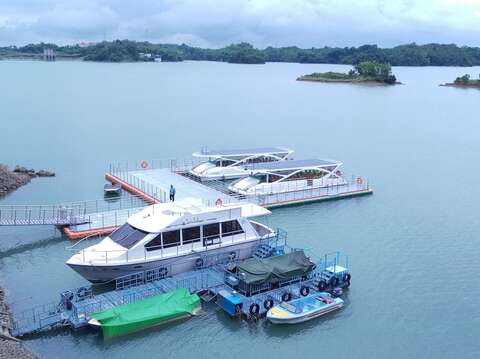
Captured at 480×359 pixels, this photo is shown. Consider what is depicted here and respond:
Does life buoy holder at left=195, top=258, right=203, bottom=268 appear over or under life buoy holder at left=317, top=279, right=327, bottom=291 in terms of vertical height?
over

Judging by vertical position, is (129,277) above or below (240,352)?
above

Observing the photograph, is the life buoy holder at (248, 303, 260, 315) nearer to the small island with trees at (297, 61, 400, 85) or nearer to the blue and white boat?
the blue and white boat

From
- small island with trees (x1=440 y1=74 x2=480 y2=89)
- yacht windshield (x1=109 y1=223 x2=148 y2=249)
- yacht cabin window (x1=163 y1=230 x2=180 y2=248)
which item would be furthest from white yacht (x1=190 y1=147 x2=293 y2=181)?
small island with trees (x1=440 y1=74 x2=480 y2=89)

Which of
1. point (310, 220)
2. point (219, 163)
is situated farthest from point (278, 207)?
point (219, 163)

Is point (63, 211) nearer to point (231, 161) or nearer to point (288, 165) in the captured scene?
point (288, 165)

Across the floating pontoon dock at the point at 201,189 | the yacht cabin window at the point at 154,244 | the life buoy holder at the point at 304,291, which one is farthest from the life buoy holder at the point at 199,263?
the floating pontoon dock at the point at 201,189

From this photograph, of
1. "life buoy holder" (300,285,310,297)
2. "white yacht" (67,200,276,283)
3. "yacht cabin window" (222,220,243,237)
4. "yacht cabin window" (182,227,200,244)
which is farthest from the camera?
"yacht cabin window" (222,220,243,237)

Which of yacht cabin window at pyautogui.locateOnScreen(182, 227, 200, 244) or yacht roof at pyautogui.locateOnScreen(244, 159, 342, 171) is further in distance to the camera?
yacht roof at pyautogui.locateOnScreen(244, 159, 342, 171)

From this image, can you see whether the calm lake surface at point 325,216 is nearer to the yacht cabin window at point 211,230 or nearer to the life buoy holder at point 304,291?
the life buoy holder at point 304,291

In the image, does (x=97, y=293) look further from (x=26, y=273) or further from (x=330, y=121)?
(x=330, y=121)
